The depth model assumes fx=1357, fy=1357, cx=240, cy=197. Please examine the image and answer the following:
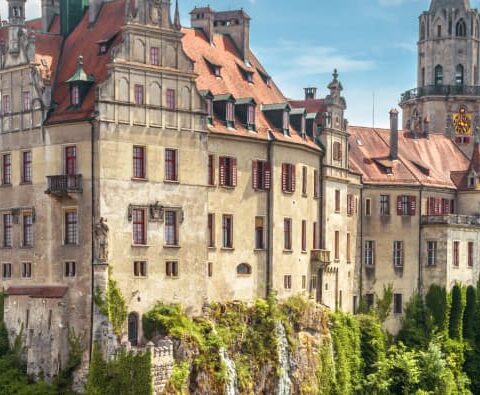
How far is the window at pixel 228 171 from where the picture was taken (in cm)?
7700

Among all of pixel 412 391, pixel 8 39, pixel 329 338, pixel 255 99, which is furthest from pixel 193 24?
pixel 412 391

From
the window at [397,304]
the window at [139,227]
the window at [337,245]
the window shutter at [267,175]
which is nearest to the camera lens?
the window at [139,227]

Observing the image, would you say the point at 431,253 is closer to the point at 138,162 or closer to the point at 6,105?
the point at 138,162

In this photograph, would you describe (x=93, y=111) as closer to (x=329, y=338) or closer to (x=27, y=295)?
(x=27, y=295)

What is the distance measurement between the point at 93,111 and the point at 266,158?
14135 millimetres

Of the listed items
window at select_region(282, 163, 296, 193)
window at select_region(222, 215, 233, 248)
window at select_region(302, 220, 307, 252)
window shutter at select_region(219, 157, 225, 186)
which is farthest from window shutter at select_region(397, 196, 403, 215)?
window shutter at select_region(219, 157, 225, 186)

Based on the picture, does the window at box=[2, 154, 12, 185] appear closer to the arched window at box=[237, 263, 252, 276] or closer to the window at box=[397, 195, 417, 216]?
the arched window at box=[237, 263, 252, 276]

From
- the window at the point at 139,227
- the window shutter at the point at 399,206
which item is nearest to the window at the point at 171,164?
the window at the point at 139,227

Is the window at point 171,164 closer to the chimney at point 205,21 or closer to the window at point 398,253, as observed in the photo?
the chimney at point 205,21

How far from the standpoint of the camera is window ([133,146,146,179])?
7094 cm

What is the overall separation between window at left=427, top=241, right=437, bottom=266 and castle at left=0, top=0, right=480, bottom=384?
662 cm

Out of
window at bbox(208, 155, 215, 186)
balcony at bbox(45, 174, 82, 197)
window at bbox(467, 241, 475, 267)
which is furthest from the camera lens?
window at bbox(467, 241, 475, 267)

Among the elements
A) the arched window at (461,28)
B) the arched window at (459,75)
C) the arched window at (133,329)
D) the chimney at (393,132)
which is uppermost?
the arched window at (461,28)

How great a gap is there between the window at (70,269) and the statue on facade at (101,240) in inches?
72.7
